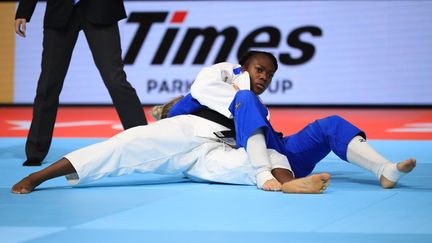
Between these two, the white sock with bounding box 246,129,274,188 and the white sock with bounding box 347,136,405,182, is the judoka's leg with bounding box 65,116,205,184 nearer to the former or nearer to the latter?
the white sock with bounding box 246,129,274,188

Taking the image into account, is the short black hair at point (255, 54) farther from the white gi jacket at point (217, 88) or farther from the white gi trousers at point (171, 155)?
the white gi trousers at point (171, 155)

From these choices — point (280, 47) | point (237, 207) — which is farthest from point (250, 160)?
point (280, 47)

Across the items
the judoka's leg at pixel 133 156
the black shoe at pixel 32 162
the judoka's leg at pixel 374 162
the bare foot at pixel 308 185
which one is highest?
the judoka's leg at pixel 374 162

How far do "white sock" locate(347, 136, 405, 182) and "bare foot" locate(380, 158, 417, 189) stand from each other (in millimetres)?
26

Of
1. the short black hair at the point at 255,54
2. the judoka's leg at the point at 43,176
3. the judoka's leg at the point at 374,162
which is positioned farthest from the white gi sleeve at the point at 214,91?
the judoka's leg at the point at 43,176

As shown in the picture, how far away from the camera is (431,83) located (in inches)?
438

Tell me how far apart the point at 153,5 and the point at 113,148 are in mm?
7464

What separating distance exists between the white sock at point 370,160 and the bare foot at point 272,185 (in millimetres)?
459

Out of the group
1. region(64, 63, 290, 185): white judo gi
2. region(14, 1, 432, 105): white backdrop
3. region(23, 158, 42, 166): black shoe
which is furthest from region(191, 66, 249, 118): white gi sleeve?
region(14, 1, 432, 105): white backdrop

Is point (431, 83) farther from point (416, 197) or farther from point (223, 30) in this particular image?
point (416, 197)

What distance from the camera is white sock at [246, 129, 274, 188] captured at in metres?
4.55

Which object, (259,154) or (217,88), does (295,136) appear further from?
(217,88)

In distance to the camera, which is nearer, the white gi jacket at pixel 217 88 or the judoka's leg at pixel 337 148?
the judoka's leg at pixel 337 148

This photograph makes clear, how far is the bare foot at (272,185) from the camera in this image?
14.8 ft
